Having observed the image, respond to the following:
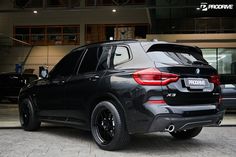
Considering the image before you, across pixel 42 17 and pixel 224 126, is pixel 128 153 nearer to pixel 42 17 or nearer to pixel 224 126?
pixel 224 126

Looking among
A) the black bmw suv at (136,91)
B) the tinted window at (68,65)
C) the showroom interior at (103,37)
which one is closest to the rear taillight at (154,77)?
the black bmw suv at (136,91)

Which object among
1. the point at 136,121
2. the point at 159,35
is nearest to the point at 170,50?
the point at 136,121

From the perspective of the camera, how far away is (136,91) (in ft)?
20.4

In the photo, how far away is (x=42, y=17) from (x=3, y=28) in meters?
3.18

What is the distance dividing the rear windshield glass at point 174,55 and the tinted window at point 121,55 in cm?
40

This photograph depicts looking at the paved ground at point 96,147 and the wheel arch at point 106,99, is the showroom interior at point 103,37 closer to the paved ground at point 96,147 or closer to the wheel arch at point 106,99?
the paved ground at point 96,147

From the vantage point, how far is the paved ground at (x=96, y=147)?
6.46m

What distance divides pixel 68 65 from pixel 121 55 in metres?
1.57

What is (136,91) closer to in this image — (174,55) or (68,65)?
(174,55)

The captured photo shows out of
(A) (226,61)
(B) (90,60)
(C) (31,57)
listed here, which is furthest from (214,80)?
(C) (31,57)

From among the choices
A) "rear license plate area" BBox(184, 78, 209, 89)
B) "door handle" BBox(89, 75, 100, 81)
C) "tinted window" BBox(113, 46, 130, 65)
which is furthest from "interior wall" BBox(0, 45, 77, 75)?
"rear license plate area" BBox(184, 78, 209, 89)

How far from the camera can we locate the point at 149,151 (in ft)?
22.0

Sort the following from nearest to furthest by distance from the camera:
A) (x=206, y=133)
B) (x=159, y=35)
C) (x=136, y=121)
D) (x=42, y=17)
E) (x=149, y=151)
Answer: (x=136, y=121), (x=149, y=151), (x=206, y=133), (x=159, y=35), (x=42, y=17)

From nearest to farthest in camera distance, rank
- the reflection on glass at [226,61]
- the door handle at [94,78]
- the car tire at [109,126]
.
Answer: the car tire at [109,126]
the door handle at [94,78]
the reflection on glass at [226,61]
